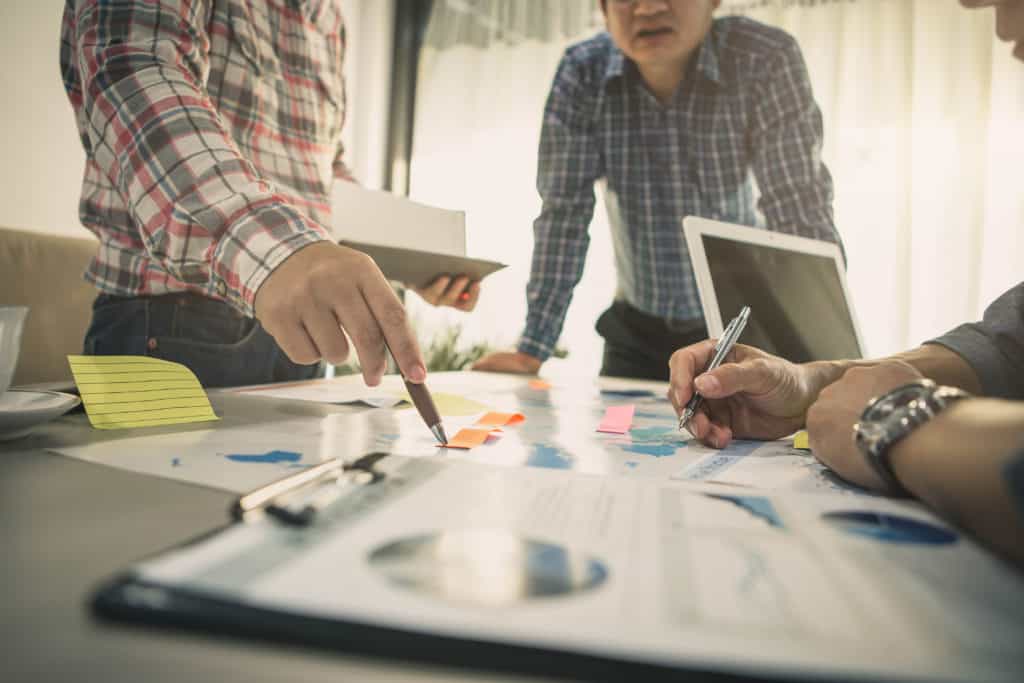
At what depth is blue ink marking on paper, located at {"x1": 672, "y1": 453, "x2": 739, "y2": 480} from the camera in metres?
0.45

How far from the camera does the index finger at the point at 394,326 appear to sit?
0.54 metres

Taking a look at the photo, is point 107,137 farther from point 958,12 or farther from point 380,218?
point 958,12

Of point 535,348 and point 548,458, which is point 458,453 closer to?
point 548,458

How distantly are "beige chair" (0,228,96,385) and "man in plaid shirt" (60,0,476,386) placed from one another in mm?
491

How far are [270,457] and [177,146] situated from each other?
0.39 metres

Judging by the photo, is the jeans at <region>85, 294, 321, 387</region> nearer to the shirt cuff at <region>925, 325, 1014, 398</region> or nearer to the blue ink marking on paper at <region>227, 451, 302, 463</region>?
the blue ink marking on paper at <region>227, 451, 302, 463</region>

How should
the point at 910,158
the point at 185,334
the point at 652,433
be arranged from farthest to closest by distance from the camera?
1. the point at 910,158
2. the point at 185,334
3. the point at 652,433

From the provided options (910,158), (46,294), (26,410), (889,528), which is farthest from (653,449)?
(910,158)

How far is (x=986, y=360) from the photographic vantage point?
634 millimetres

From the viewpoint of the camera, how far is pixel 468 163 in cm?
304

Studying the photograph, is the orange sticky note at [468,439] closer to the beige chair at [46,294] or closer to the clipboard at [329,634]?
the clipboard at [329,634]

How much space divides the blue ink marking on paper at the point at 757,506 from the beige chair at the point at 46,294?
4.60 ft

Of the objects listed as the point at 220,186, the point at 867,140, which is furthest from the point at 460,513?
the point at 867,140

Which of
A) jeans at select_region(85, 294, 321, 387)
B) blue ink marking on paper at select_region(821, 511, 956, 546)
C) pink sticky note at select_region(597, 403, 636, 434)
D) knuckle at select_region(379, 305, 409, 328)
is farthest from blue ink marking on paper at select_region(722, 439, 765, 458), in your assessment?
jeans at select_region(85, 294, 321, 387)
